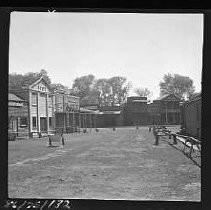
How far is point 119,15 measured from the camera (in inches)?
124

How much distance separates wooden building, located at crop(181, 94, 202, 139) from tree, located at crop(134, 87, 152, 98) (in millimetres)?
409

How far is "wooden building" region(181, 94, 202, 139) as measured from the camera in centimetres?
311

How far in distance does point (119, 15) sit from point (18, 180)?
2.01 m

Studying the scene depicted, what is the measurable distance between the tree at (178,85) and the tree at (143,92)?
140 millimetres

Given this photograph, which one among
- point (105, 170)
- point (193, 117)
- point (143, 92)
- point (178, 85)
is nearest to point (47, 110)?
point (105, 170)

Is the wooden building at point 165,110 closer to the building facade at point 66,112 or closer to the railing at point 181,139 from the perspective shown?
the railing at point 181,139

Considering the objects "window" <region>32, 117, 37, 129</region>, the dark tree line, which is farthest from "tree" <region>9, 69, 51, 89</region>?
"window" <region>32, 117, 37, 129</region>

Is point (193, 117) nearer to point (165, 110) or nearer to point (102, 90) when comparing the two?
point (165, 110)

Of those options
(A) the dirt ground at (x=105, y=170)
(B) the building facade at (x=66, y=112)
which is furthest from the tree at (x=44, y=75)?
(A) the dirt ground at (x=105, y=170)

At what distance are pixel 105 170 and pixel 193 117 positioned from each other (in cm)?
106

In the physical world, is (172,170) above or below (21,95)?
below

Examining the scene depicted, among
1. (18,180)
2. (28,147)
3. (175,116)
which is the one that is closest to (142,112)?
(175,116)

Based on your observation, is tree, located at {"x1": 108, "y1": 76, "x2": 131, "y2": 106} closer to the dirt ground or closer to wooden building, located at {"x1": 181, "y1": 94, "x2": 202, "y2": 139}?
the dirt ground

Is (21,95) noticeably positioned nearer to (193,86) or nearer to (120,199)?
(120,199)
